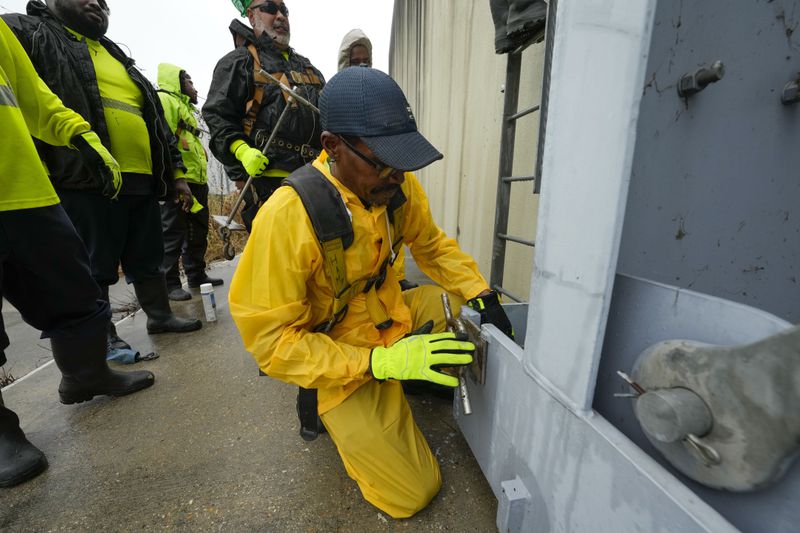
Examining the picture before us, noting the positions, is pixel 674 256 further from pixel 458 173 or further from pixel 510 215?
pixel 458 173

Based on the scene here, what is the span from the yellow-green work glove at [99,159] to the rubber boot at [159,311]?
0.84 m

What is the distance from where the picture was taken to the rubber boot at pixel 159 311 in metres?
2.44

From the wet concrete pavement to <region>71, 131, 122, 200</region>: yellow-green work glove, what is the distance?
1.09 m

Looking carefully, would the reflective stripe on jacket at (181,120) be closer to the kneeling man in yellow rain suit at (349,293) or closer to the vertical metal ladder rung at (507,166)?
the kneeling man in yellow rain suit at (349,293)

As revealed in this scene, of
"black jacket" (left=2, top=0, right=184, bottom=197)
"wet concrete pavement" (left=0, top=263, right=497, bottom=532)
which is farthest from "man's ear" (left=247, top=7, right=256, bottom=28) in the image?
"wet concrete pavement" (left=0, top=263, right=497, bottom=532)

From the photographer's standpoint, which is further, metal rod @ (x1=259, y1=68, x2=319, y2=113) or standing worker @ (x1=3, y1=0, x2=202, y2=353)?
metal rod @ (x1=259, y1=68, x2=319, y2=113)

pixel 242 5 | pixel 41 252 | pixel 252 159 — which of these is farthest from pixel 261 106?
pixel 41 252

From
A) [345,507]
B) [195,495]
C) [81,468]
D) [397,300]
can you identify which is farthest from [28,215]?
[345,507]

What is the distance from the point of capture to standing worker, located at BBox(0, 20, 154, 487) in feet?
4.17

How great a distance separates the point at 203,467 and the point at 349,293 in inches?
35.5

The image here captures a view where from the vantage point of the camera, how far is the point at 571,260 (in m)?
0.61

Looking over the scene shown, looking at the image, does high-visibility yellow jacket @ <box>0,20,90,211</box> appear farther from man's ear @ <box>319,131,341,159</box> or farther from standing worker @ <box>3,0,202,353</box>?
man's ear @ <box>319,131,341,159</box>

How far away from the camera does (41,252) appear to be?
4.45ft

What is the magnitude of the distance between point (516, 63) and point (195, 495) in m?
2.35
